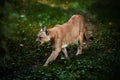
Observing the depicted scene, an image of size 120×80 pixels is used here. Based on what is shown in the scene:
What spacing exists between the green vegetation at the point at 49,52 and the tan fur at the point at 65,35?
1.04ft

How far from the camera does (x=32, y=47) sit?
1324cm

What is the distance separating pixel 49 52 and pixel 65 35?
1.21 m

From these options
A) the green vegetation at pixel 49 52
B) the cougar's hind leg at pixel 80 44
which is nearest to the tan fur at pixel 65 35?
the cougar's hind leg at pixel 80 44

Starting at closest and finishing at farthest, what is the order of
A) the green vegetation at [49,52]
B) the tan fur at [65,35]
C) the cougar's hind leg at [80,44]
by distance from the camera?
the green vegetation at [49,52] → the tan fur at [65,35] → the cougar's hind leg at [80,44]

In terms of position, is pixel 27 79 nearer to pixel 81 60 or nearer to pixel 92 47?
pixel 81 60

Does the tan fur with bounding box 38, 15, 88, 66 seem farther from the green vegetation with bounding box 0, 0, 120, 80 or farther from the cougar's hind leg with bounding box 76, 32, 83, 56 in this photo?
the green vegetation with bounding box 0, 0, 120, 80

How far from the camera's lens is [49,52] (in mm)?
12570

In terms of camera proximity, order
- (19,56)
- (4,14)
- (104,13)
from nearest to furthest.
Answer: (104,13)
(4,14)
(19,56)

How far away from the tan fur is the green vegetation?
0.32 metres

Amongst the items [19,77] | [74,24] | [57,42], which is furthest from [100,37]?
[19,77]

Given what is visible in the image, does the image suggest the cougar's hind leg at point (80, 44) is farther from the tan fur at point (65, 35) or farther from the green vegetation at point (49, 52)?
the green vegetation at point (49, 52)

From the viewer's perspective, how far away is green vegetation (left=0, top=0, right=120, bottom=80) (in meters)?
5.24

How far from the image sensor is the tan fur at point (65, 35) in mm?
11031

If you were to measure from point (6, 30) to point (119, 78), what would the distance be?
180 centimetres
